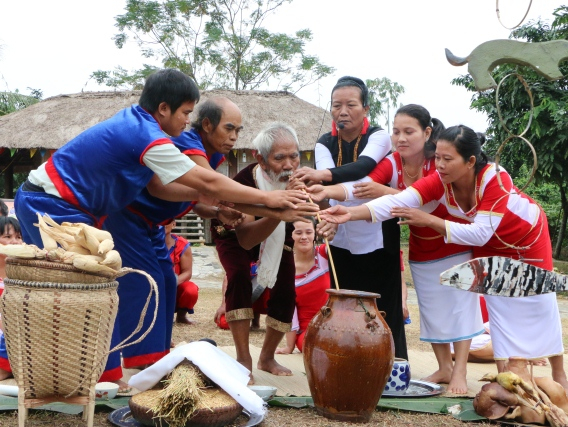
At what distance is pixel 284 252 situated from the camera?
16.3 feet

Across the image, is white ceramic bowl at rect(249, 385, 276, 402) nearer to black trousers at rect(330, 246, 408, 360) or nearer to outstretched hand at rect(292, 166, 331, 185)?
black trousers at rect(330, 246, 408, 360)

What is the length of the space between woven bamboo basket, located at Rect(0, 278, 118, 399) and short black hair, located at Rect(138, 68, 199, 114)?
1265 millimetres

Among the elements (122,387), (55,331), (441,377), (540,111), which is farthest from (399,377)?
(540,111)

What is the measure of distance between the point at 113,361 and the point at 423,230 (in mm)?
2271

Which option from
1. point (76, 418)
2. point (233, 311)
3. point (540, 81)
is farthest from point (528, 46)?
point (540, 81)

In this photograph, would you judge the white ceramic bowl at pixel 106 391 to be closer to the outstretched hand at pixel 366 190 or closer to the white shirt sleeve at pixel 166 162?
the white shirt sleeve at pixel 166 162

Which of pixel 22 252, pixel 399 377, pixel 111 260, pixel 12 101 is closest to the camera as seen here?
pixel 22 252

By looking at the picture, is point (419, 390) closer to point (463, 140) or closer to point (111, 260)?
point (463, 140)

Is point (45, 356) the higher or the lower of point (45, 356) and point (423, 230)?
the lower

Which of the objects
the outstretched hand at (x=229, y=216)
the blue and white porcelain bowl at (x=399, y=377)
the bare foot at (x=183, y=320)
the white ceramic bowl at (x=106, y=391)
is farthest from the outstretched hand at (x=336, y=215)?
the bare foot at (x=183, y=320)

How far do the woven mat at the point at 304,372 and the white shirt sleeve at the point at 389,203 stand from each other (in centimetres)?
124

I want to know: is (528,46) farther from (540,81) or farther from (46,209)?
(540,81)

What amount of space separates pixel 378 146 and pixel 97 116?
1636cm

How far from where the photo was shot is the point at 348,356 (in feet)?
11.4
